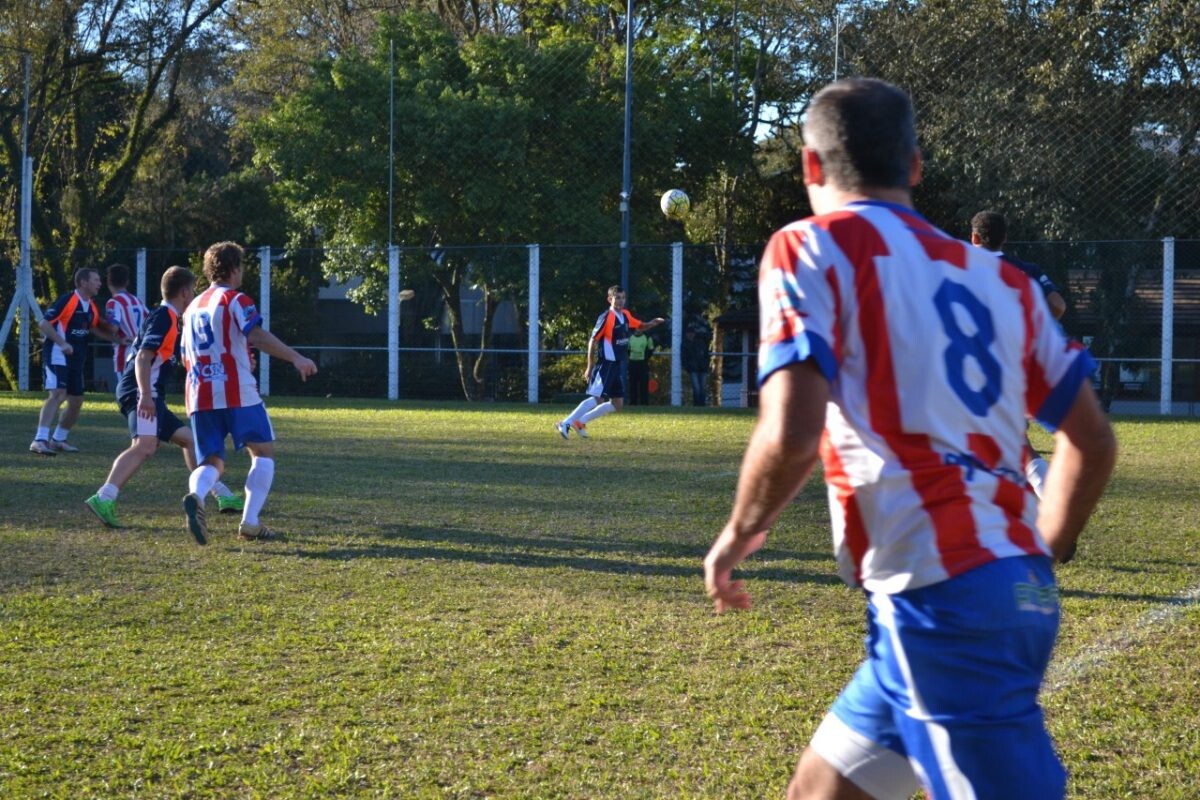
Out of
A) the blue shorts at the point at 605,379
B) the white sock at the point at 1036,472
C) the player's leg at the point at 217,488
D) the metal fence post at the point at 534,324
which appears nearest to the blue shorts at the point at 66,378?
the player's leg at the point at 217,488

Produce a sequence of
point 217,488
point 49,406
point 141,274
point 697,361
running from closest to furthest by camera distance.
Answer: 1. point 217,488
2. point 49,406
3. point 697,361
4. point 141,274

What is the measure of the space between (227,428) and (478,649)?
3639 millimetres

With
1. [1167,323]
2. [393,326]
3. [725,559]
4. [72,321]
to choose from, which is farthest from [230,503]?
[1167,323]

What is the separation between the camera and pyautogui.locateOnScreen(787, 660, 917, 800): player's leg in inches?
104

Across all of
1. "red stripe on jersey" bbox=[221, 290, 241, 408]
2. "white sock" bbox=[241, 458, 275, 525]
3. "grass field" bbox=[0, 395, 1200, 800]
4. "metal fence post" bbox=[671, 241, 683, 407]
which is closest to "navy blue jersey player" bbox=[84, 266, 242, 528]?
"grass field" bbox=[0, 395, 1200, 800]

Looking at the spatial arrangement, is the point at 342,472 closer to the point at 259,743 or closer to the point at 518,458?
the point at 518,458

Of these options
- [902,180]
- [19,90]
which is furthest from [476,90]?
[902,180]

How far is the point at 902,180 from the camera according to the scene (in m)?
2.60

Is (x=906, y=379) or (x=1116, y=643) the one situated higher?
(x=906, y=379)

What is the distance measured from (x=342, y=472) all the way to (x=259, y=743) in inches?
350

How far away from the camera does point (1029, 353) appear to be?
2578mm

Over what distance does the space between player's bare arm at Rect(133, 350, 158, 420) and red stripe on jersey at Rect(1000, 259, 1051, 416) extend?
787 centimetres

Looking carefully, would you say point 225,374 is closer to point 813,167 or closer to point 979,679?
point 813,167

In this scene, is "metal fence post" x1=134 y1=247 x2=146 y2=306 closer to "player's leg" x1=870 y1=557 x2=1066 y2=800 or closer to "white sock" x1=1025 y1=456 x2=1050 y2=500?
"white sock" x1=1025 y1=456 x2=1050 y2=500
